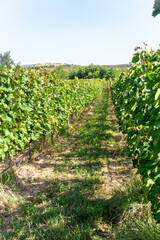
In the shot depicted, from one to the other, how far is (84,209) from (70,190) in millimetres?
578

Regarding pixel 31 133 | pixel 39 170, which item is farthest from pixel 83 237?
pixel 31 133

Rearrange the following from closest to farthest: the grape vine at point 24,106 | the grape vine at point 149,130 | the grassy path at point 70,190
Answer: the grape vine at point 149,130 < the grassy path at point 70,190 < the grape vine at point 24,106

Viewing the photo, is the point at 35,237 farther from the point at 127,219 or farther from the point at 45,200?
the point at 127,219

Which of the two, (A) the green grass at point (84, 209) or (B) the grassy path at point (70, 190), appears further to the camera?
(B) the grassy path at point (70, 190)

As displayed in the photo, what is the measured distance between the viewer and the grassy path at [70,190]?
227cm

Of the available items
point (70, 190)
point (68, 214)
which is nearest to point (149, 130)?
point (68, 214)

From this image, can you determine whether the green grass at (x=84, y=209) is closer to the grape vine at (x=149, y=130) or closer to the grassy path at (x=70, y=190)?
the grassy path at (x=70, y=190)

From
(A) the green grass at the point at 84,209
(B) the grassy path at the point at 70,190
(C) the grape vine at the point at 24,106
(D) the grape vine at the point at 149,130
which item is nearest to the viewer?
(D) the grape vine at the point at 149,130

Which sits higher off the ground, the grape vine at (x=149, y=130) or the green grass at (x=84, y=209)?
the grape vine at (x=149, y=130)

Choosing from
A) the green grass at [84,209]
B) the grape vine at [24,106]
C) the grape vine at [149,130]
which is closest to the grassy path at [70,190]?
the green grass at [84,209]

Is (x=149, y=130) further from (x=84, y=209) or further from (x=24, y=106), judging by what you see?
(x=24, y=106)

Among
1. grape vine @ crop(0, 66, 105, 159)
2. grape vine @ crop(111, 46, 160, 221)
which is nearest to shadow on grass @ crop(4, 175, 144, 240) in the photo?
grape vine @ crop(111, 46, 160, 221)

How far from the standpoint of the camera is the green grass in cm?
215

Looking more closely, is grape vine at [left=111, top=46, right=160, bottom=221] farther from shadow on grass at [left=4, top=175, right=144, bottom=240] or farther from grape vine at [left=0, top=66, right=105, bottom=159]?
grape vine at [left=0, top=66, right=105, bottom=159]
